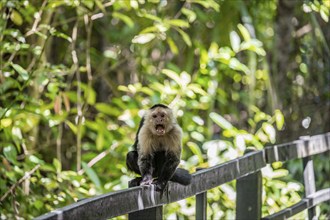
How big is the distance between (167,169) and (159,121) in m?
0.32

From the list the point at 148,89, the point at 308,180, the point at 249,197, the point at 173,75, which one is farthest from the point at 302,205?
the point at 148,89

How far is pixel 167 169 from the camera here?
3.24m

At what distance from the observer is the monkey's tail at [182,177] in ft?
9.49

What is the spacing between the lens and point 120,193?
7.45 ft

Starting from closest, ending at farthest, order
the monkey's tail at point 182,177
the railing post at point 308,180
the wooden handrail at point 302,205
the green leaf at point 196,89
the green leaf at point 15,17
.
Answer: the monkey's tail at point 182,177 < the wooden handrail at point 302,205 < the railing post at point 308,180 < the green leaf at point 15,17 < the green leaf at point 196,89

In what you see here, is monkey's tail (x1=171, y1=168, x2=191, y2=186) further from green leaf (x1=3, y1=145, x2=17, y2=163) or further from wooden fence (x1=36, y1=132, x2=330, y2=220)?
green leaf (x1=3, y1=145, x2=17, y2=163)

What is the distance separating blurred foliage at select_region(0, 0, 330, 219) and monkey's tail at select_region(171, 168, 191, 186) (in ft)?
3.58

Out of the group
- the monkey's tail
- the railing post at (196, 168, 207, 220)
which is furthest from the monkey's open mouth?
the railing post at (196, 168, 207, 220)

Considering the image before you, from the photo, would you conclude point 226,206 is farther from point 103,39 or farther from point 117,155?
point 103,39

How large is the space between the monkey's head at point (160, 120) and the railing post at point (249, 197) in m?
0.40

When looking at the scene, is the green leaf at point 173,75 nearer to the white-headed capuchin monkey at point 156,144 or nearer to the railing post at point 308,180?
the railing post at point 308,180

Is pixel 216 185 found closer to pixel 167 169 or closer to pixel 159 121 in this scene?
pixel 167 169

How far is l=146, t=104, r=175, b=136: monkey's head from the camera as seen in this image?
3467mm

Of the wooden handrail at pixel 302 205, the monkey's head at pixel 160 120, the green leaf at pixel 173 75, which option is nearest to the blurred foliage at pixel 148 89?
the green leaf at pixel 173 75
